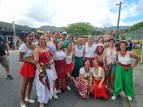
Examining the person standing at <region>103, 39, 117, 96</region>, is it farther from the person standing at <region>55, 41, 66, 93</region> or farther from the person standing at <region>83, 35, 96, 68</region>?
the person standing at <region>55, 41, 66, 93</region>

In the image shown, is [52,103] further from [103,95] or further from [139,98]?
[139,98]

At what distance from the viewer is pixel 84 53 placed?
4.23 metres

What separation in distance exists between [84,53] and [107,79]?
1.26 metres

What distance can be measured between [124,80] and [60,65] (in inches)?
78.9

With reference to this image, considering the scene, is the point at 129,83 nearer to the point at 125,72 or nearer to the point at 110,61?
the point at 125,72

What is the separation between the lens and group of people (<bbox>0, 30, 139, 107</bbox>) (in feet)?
8.91

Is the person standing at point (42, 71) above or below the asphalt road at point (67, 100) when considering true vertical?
above

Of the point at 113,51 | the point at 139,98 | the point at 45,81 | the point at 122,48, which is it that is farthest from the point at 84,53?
the point at 139,98

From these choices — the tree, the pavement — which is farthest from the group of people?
the tree

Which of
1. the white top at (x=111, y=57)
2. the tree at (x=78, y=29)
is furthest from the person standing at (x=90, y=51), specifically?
the tree at (x=78, y=29)

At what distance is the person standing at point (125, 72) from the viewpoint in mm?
3170

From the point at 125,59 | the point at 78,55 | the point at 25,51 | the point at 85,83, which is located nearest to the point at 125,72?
the point at 125,59

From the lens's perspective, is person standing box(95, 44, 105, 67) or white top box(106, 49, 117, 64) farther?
person standing box(95, 44, 105, 67)

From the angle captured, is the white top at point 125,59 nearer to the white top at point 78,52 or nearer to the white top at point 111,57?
the white top at point 111,57
